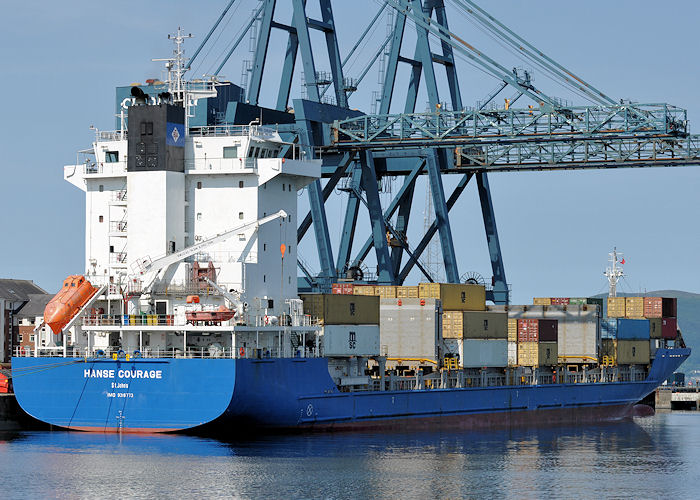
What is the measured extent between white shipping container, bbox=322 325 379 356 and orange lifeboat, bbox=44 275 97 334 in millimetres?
8624

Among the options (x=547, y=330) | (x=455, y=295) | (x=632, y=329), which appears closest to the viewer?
(x=455, y=295)

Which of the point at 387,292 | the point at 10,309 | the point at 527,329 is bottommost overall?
the point at 527,329

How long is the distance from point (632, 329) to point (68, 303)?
1307 inches

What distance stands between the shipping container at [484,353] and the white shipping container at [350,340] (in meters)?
5.96

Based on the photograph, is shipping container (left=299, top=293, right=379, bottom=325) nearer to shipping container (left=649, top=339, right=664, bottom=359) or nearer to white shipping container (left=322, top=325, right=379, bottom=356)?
white shipping container (left=322, top=325, right=379, bottom=356)

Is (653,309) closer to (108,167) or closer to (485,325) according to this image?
(485,325)

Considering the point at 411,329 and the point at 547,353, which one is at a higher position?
the point at 411,329

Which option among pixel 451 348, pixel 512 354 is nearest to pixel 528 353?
pixel 512 354

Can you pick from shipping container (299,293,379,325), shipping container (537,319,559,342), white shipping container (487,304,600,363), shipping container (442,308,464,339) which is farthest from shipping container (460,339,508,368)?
white shipping container (487,304,600,363)

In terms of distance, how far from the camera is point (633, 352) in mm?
70562

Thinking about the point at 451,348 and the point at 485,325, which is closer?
the point at 451,348

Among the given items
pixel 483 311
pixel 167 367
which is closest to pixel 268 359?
pixel 167 367

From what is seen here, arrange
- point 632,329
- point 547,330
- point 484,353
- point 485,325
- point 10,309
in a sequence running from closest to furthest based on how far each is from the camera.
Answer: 1. point 485,325
2. point 484,353
3. point 547,330
4. point 632,329
5. point 10,309

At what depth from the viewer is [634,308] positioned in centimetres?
7144
